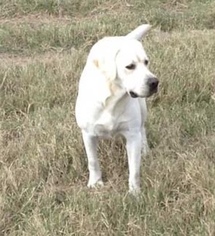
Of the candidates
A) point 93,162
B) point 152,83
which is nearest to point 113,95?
point 152,83

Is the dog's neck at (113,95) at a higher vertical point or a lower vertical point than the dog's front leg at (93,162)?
higher

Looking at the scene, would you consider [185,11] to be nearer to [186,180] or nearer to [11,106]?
[11,106]

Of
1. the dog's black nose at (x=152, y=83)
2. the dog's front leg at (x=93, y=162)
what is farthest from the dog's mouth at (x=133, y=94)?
the dog's front leg at (x=93, y=162)

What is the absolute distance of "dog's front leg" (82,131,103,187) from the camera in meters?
3.97

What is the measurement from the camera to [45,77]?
18.2 ft

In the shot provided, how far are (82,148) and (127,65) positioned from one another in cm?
89

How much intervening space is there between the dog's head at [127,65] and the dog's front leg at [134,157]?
0.34 meters

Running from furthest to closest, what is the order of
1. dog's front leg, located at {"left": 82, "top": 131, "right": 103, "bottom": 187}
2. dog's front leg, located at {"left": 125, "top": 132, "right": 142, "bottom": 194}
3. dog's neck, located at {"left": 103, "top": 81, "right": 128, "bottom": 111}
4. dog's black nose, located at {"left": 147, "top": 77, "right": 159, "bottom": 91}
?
dog's front leg, located at {"left": 82, "top": 131, "right": 103, "bottom": 187}
dog's front leg, located at {"left": 125, "top": 132, "right": 142, "bottom": 194}
dog's neck, located at {"left": 103, "top": 81, "right": 128, "bottom": 111}
dog's black nose, located at {"left": 147, "top": 77, "right": 159, "bottom": 91}

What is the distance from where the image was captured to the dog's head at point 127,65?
3494mm

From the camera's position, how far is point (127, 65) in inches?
138

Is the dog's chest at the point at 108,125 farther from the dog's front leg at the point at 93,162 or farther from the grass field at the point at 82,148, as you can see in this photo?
the grass field at the point at 82,148

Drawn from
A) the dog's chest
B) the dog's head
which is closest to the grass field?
the dog's chest

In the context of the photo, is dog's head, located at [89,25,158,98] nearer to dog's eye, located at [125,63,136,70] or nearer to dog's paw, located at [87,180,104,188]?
dog's eye, located at [125,63,136,70]

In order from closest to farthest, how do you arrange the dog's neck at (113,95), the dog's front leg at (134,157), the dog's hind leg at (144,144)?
the dog's neck at (113,95) → the dog's front leg at (134,157) → the dog's hind leg at (144,144)
